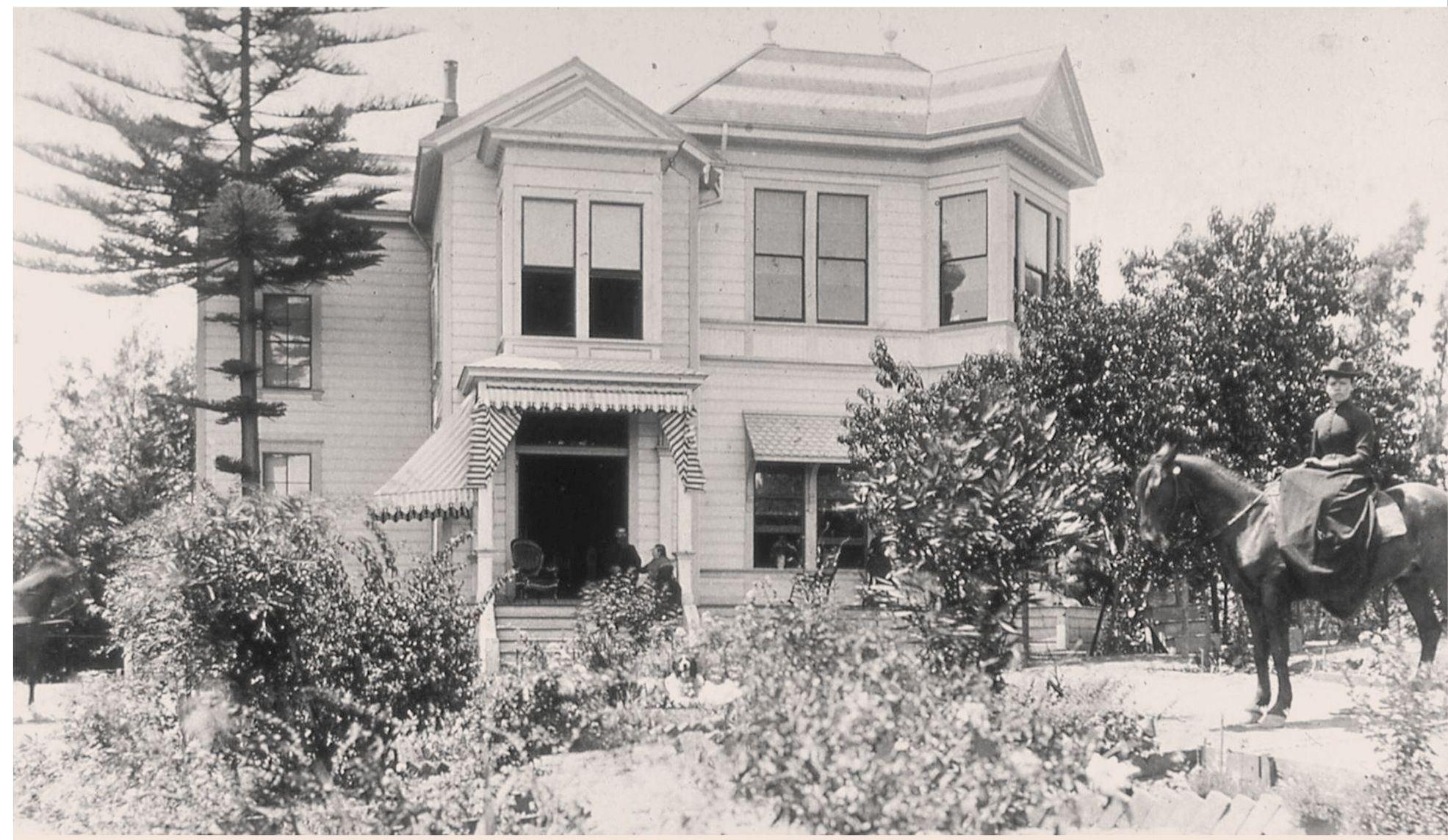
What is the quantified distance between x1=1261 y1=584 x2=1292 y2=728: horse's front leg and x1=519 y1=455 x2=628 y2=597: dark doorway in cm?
1220

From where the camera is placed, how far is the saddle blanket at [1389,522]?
11.5 m

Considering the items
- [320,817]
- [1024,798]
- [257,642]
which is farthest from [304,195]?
[1024,798]

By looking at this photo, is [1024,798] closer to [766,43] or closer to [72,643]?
[72,643]

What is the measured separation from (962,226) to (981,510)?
11.9 m

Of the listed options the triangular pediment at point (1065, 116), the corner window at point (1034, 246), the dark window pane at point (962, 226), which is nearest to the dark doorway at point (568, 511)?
the dark window pane at point (962, 226)

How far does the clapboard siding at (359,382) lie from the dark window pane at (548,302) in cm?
413

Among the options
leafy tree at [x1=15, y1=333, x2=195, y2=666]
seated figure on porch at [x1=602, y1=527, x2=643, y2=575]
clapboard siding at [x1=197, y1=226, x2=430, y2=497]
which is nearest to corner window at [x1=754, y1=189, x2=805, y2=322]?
seated figure on porch at [x1=602, y1=527, x2=643, y2=575]

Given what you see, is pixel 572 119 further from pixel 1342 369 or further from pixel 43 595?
pixel 1342 369

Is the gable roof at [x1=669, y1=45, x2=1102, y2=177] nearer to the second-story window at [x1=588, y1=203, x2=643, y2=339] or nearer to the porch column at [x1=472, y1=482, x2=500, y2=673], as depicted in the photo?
the second-story window at [x1=588, y1=203, x2=643, y2=339]

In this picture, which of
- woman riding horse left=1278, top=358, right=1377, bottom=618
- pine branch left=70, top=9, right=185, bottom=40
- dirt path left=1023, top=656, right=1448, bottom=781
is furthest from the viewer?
pine branch left=70, top=9, right=185, bottom=40

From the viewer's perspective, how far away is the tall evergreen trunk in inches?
770

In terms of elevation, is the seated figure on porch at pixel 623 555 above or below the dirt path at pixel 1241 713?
above

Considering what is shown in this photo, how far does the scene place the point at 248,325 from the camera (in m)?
20.9

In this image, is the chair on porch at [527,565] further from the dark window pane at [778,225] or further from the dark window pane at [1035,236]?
the dark window pane at [1035,236]
